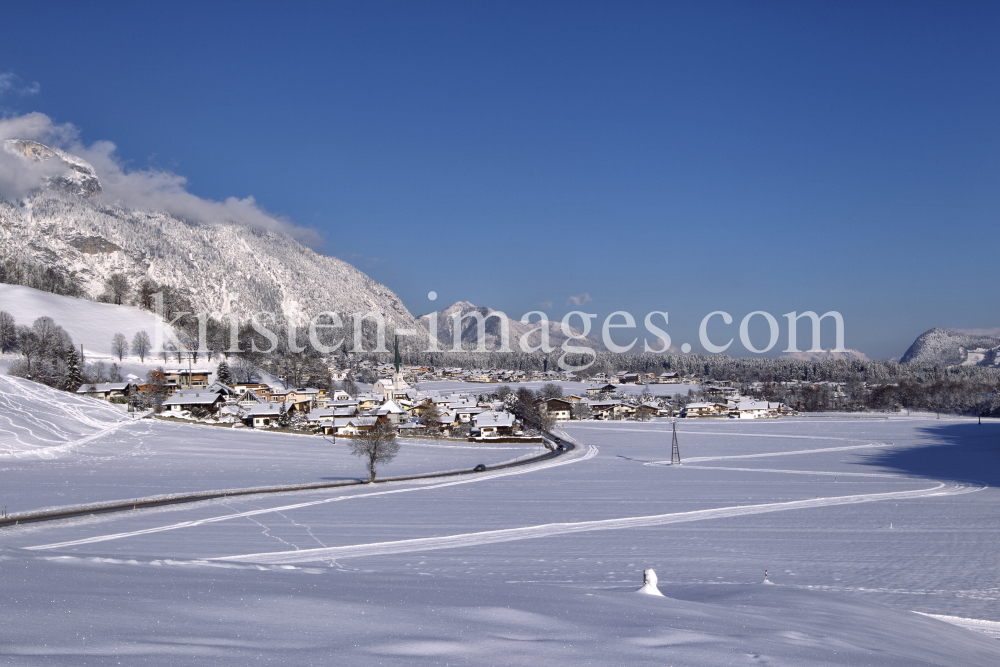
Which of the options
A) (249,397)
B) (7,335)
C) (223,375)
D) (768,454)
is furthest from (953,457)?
(7,335)

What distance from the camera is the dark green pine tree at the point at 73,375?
5405cm

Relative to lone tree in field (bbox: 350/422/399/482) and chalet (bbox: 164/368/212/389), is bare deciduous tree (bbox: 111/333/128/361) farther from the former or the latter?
lone tree in field (bbox: 350/422/399/482)

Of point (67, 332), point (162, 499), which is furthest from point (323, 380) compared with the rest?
point (162, 499)

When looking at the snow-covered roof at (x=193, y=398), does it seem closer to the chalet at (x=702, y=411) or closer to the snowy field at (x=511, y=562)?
the snowy field at (x=511, y=562)

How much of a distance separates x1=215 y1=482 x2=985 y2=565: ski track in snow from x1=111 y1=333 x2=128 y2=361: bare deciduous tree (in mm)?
71924

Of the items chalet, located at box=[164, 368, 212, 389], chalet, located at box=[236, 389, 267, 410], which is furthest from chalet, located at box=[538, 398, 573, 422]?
chalet, located at box=[164, 368, 212, 389]

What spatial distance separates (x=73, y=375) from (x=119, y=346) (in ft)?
64.2

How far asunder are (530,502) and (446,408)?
41535 millimetres

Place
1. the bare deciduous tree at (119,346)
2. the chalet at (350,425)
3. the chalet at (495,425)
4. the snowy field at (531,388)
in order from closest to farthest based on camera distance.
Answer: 1. the chalet at (350,425)
2. the chalet at (495,425)
3. the bare deciduous tree at (119,346)
4. the snowy field at (531,388)

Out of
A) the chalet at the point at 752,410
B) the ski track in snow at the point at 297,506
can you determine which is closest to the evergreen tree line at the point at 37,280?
the ski track in snow at the point at 297,506

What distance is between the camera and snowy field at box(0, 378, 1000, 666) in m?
4.26

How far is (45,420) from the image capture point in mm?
37562

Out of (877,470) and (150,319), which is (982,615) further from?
(150,319)

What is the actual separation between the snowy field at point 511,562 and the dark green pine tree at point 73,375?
867 inches
